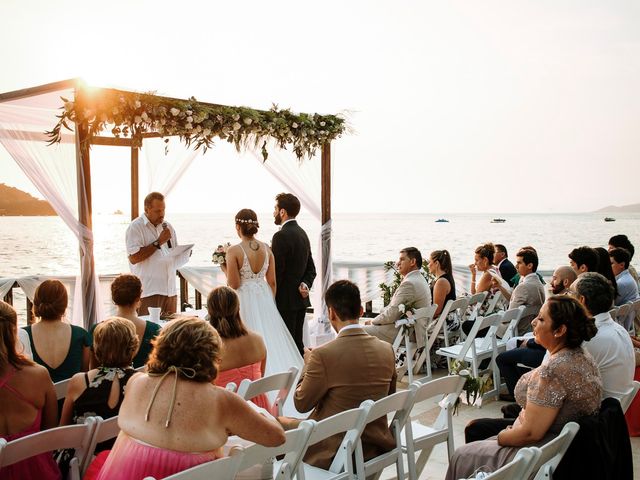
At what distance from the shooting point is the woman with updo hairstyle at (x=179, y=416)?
2221 mm

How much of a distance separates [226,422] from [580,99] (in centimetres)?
2859

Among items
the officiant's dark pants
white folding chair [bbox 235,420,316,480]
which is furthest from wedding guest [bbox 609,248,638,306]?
white folding chair [bbox 235,420,316,480]

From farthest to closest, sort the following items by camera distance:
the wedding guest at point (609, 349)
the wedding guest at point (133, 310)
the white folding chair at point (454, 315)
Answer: the white folding chair at point (454, 315)
the wedding guest at point (133, 310)
the wedding guest at point (609, 349)

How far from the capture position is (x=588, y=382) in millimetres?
2781

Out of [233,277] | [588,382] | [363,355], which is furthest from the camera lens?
[233,277]

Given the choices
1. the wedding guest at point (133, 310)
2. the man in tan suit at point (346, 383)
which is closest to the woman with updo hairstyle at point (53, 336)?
the wedding guest at point (133, 310)

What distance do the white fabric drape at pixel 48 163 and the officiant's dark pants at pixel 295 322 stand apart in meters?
1.72

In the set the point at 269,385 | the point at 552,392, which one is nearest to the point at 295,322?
Result: the point at 269,385

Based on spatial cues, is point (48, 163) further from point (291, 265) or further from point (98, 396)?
point (98, 396)

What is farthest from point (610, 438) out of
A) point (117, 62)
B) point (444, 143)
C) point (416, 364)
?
point (444, 143)

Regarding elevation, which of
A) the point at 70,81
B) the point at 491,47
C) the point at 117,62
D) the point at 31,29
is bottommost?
the point at 70,81

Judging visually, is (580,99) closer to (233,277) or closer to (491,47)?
(491,47)

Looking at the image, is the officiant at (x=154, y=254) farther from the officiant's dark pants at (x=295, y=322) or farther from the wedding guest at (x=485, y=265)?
the wedding guest at (x=485, y=265)

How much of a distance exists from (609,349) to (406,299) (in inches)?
102
